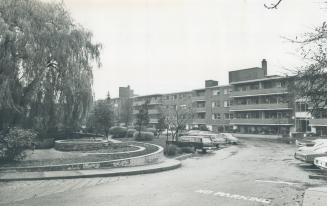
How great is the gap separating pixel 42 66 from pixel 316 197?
16.7 meters

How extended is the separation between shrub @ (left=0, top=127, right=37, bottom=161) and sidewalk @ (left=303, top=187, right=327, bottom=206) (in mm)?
13367

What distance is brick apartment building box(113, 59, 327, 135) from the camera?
55938 millimetres

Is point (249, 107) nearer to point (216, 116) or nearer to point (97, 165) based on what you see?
point (216, 116)

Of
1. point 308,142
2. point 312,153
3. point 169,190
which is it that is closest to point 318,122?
point 308,142

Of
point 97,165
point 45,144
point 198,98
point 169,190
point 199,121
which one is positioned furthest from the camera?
point 199,121

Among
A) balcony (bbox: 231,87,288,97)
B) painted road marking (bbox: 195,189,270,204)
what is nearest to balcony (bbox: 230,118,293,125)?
balcony (bbox: 231,87,288,97)

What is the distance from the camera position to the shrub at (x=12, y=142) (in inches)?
687

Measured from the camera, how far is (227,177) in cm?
1569

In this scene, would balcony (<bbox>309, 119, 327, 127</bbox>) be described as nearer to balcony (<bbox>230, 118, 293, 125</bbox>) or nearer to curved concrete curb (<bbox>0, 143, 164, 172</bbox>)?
balcony (<bbox>230, 118, 293, 125</bbox>)

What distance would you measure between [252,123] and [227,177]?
48699mm

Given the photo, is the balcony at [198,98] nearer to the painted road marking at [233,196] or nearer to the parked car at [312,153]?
the parked car at [312,153]

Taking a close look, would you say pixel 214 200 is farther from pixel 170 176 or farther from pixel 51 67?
pixel 51 67

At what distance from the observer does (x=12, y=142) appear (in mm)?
17391

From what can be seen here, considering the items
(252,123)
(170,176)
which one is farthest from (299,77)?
(252,123)
